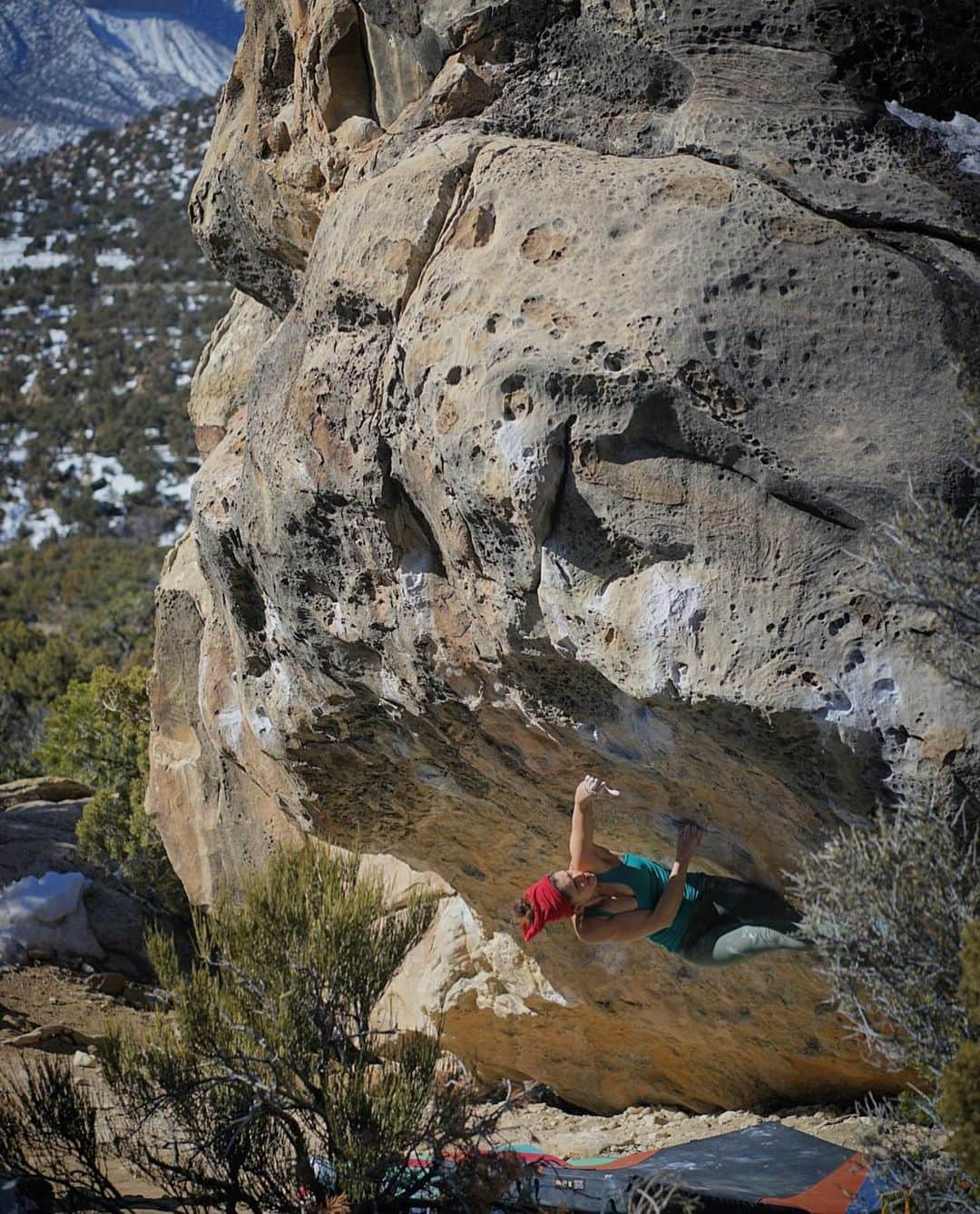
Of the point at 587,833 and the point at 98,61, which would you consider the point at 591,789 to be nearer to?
the point at 587,833

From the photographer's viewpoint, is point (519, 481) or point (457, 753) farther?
point (457, 753)

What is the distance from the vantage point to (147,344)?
36.3 meters

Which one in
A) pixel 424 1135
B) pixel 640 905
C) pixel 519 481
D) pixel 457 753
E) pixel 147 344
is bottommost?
pixel 147 344

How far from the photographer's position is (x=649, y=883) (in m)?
4.89

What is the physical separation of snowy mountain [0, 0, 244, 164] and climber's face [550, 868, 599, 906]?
69.2 m

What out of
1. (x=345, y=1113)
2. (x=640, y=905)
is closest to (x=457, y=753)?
(x=640, y=905)

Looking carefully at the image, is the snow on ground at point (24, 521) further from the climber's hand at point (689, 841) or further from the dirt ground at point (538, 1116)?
the climber's hand at point (689, 841)

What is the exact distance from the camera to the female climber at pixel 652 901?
478 centimetres

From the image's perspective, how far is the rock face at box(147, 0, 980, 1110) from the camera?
12.0 ft

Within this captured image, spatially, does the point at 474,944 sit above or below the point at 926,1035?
below

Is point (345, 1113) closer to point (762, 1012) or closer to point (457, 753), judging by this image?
point (457, 753)

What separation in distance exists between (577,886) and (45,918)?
274 inches

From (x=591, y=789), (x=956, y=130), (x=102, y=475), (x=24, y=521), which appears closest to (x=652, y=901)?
(x=591, y=789)

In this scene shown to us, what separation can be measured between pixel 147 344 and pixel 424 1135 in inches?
1334
